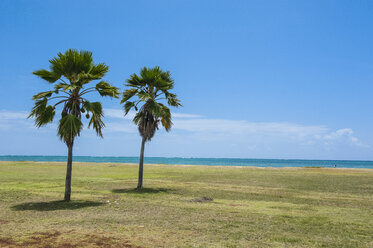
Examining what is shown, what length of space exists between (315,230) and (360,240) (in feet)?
5.95

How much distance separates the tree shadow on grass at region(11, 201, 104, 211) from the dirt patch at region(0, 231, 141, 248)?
19.6 ft

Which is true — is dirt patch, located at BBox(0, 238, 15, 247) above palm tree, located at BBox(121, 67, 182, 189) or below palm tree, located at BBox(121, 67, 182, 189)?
below

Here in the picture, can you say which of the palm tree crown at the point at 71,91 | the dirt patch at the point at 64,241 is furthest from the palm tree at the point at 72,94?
the dirt patch at the point at 64,241

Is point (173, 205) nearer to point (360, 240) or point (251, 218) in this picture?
point (251, 218)

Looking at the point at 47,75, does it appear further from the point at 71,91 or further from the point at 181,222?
the point at 181,222

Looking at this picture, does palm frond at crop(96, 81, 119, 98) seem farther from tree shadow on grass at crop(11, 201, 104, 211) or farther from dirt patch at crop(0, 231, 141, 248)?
dirt patch at crop(0, 231, 141, 248)

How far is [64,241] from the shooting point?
10367 mm

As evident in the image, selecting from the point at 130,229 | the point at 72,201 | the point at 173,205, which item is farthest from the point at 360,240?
the point at 72,201

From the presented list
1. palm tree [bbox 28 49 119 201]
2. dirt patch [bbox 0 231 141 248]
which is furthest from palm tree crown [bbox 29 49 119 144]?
dirt patch [bbox 0 231 141 248]

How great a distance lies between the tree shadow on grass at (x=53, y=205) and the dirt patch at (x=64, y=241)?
5966mm

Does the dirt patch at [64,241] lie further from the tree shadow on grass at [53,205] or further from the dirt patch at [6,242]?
the tree shadow on grass at [53,205]

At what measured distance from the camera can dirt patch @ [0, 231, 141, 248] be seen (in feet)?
32.6

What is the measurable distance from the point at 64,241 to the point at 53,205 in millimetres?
8419

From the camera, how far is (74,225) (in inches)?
506
